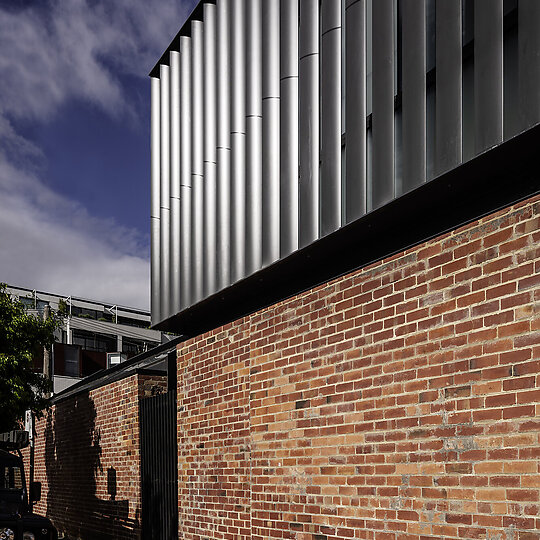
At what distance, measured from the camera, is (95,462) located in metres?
16.2

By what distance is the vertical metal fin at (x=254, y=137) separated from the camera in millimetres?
8445

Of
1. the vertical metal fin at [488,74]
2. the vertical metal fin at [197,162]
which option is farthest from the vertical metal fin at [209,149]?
the vertical metal fin at [488,74]

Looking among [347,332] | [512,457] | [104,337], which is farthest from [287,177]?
[104,337]

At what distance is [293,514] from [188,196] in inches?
179

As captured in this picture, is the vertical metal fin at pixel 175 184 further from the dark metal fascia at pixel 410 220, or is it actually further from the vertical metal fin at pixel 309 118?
the vertical metal fin at pixel 309 118

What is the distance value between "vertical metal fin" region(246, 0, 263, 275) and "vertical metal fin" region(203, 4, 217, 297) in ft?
3.19

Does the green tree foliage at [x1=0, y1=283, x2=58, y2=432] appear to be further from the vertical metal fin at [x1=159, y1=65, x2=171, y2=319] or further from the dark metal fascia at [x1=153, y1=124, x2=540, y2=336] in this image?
the dark metal fascia at [x1=153, y1=124, x2=540, y2=336]

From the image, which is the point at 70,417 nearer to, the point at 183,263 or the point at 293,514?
the point at 183,263

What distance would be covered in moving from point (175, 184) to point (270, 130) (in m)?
2.74

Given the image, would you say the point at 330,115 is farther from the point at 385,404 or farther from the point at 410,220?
the point at 385,404

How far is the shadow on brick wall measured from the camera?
48.9 feet

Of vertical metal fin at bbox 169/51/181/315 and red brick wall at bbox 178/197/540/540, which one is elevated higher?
vertical metal fin at bbox 169/51/181/315

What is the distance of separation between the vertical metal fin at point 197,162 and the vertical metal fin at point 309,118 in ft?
8.29

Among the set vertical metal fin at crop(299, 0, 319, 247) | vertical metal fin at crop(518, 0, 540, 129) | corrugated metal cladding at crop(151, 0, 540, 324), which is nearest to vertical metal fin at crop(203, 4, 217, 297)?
corrugated metal cladding at crop(151, 0, 540, 324)
